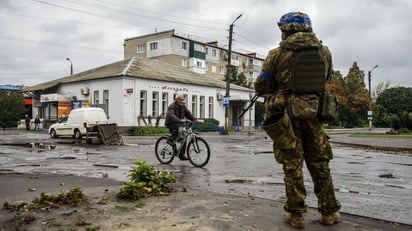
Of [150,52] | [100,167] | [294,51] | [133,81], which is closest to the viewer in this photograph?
[294,51]

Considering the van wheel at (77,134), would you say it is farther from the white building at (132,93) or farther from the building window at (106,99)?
the building window at (106,99)

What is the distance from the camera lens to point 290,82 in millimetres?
4242

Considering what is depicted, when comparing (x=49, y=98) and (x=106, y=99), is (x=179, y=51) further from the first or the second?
(x=106, y=99)

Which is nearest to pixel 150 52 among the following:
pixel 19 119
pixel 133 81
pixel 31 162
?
pixel 19 119

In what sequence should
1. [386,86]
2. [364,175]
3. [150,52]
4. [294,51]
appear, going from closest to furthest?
[294,51], [364,175], [150,52], [386,86]

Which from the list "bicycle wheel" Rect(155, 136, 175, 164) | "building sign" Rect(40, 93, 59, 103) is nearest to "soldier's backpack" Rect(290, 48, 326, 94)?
"bicycle wheel" Rect(155, 136, 175, 164)

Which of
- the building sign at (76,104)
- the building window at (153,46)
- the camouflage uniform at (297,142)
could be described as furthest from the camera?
the building window at (153,46)

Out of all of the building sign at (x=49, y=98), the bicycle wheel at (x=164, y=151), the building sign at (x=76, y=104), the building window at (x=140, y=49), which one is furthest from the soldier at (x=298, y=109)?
the building window at (x=140, y=49)

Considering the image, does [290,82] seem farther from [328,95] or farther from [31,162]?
[31,162]

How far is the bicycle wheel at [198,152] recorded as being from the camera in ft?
33.4

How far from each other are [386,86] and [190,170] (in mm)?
84559

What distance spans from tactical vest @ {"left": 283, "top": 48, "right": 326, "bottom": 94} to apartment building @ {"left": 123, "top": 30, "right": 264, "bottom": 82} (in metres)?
58.7

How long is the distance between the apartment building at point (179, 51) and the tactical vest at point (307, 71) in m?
58.7

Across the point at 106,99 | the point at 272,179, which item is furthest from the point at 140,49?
the point at 272,179
